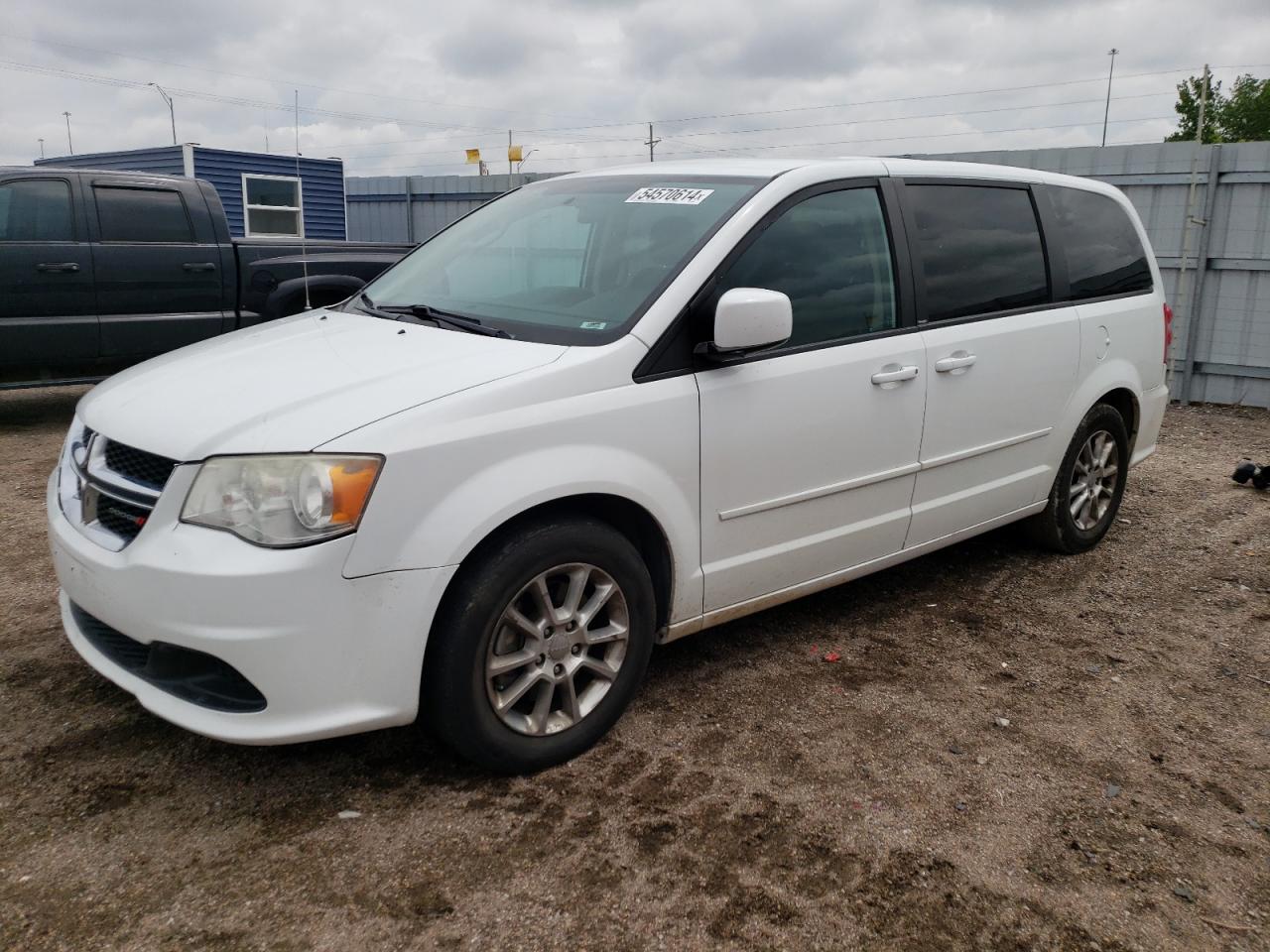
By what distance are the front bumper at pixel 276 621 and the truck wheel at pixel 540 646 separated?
10 cm

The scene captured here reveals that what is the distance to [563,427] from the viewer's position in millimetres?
2980

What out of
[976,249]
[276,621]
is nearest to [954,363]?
[976,249]

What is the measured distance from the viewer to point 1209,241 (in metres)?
9.62

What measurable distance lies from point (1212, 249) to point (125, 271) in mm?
9330

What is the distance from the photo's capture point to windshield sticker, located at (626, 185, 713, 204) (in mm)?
3664

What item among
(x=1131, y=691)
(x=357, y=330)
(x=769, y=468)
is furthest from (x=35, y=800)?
(x=1131, y=691)

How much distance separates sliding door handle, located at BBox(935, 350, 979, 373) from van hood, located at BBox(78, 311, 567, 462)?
167 centimetres

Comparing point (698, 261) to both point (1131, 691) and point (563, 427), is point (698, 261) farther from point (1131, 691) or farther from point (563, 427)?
point (1131, 691)

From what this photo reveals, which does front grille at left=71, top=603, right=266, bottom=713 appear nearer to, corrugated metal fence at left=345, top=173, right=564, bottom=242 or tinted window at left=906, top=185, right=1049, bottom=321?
tinted window at left=906, top=185, right=1049, bottom=321

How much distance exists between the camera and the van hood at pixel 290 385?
274 cm

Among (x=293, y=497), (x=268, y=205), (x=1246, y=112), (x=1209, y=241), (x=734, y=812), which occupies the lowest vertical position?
(x=734, y=812)

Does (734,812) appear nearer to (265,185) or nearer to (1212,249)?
(1212,249)

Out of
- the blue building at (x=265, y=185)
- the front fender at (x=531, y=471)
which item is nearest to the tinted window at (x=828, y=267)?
the front fender at (x=531, y=471)

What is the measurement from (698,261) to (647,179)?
0.77 m
